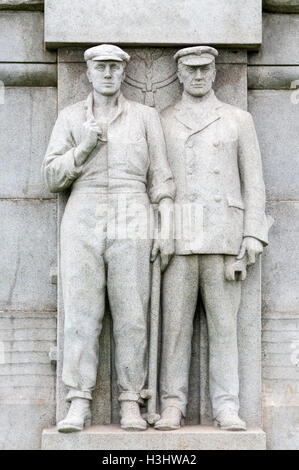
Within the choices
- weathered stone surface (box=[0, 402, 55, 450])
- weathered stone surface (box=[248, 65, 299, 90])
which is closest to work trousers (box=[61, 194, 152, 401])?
weathered stone surface (box=[0, 402, 55, 450])

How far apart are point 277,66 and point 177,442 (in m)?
3.27

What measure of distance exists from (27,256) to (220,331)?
1.76 meters

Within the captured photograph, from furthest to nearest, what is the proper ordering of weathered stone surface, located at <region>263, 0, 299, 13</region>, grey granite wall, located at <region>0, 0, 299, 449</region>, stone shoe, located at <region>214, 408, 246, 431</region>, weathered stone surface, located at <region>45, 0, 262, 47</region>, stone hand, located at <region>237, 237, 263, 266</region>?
weathered stone surface, located at <region>263, 0, 299, 13</region> → grey granite wall, located at <region>0, 0, 299, 449</region> → weathered stone surface, located at <region>45, 0, 262, 47</region> → stone hand, located at <region>237, 237, 263, 266</region> → stone shoe, located at <region>214, 408, 246, 431</region>

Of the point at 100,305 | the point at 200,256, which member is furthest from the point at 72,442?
the point at 200,256

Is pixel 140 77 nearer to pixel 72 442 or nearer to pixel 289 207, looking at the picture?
pixel 289 207

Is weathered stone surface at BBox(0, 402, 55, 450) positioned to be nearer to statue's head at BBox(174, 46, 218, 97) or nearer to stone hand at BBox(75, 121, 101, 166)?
stone hand at BBox(75, 121, 101, 166)

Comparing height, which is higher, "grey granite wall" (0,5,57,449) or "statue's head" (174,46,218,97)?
"statue's head" (174,46,218,97)

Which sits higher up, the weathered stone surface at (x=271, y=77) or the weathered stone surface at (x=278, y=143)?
the weathered stone surface at (x=271, y=77)

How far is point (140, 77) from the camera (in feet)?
36.9

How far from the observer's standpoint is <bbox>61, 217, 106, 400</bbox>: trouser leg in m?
10.7

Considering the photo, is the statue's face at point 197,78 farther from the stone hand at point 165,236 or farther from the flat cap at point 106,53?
the stone hand at point 165,236

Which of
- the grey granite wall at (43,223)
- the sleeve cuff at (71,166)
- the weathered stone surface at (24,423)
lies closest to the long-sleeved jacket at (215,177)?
the grey granite wall at (43,223)

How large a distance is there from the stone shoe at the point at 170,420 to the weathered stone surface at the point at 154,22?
118 inches

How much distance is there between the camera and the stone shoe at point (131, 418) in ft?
35.0
